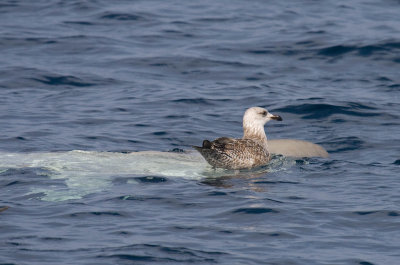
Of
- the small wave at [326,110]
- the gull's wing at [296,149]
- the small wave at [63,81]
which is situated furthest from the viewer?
the small wave at [63,81]

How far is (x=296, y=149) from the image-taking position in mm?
12891

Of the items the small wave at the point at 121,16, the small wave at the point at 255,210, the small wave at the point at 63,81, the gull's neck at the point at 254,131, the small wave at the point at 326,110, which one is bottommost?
the small wave at the point at 63,81

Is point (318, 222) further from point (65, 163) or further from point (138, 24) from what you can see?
point (138, 24)

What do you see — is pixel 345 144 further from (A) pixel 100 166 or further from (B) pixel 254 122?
(A) pixel 100 166

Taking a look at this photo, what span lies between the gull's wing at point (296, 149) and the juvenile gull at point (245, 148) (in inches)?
18.5

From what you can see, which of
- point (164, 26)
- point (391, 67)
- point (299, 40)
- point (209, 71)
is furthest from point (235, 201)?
point (164, 26)

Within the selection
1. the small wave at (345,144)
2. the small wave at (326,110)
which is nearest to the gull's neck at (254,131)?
the small wave at (345,144)

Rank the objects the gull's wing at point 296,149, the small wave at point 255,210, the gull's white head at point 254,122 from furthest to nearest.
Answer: the gull's wing at point 296,149 < the gull's white head at point 254,122 < the small wave at point 255,210

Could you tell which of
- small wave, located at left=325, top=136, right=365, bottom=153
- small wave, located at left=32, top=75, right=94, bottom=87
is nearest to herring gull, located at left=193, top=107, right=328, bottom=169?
small wave, located at left=325, top=136, right=365, bottom=153

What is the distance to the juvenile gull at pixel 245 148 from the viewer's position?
11.6m

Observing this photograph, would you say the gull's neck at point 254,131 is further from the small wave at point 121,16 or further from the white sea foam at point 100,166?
the small wave at point 121,16

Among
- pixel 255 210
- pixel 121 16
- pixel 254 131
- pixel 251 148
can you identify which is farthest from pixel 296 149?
pixel 121 16

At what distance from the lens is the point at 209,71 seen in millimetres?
19109

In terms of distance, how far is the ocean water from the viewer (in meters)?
8.58
